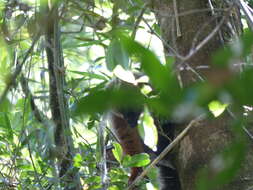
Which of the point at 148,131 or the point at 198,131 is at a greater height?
the point at 148,131

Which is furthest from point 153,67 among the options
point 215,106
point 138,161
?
point 138,161

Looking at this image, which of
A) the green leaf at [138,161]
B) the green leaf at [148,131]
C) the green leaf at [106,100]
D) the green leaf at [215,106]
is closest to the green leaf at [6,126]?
the green leaf at [138,161]

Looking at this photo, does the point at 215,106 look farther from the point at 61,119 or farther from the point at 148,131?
the point at 61,119

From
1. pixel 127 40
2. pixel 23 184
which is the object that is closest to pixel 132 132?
pixel 23 184

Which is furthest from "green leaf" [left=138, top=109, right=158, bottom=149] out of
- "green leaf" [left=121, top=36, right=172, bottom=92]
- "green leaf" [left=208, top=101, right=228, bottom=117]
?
"green leaf" [left=121, top=36, right=172, bottom=92]

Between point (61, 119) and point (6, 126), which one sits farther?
point (6, 126)

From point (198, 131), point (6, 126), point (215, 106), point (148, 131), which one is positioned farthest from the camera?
point (6, 126)

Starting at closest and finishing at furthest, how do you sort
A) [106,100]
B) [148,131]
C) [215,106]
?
[106,100] → [215,106] → [148,131]

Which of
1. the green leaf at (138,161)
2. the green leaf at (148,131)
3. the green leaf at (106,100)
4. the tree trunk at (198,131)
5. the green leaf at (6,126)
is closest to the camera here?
the green leaf at (106,100)

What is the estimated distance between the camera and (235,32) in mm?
1742

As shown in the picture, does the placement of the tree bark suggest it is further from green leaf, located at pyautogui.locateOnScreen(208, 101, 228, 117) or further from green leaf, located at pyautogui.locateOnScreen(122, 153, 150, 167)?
green leaf, located at pyautogui.locateOnScreen(208, 101, 228, 117)

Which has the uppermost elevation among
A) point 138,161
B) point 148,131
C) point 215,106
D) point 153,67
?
point 153,67

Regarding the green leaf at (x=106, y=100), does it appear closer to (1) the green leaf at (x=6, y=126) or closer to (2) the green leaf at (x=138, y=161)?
(2) the green leaf at (x=138, y=161)

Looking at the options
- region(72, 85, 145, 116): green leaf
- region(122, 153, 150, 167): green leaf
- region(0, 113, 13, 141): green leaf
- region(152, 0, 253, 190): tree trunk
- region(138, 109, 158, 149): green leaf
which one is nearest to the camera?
region(72, 85, 145, 116): green leaf
